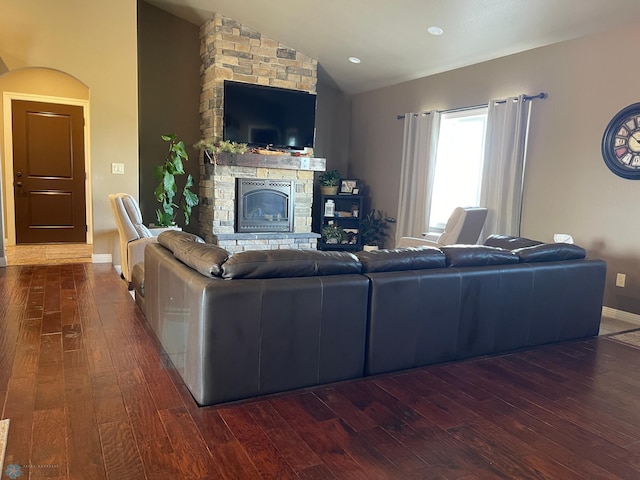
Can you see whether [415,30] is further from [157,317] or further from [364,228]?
[157,317]

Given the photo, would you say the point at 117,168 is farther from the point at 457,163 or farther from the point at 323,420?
the point at 323,420

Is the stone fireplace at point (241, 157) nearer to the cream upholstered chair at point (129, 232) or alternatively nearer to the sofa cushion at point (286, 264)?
the cream upholstered chair at point (129, 232)

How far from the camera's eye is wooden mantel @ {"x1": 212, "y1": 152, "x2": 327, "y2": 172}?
6.36m

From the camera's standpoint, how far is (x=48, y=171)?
697 centimetres

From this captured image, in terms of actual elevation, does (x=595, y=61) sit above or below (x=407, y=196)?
above

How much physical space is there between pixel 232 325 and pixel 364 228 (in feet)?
17.9

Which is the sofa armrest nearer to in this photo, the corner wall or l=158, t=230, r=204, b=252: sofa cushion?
l=158, t=230, r=204, b=252: sofa cushion

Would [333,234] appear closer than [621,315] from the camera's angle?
No

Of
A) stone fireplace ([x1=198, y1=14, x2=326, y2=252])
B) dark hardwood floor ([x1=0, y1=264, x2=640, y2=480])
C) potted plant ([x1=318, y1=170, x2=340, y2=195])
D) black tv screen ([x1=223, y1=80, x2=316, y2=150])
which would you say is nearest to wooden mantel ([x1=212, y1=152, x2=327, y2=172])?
stone fireplace ([x1=198, y1=14, x2=326, y2=252])

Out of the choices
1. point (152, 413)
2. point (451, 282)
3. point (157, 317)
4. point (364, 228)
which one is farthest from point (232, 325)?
point (364, 228)

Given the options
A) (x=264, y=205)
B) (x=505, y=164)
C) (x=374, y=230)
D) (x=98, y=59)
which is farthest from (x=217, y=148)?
(x=505, y=164)

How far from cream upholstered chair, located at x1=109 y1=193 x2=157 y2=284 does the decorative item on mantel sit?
1.69 metres

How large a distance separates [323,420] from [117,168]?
15.4 ft

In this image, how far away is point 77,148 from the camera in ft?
23.3
